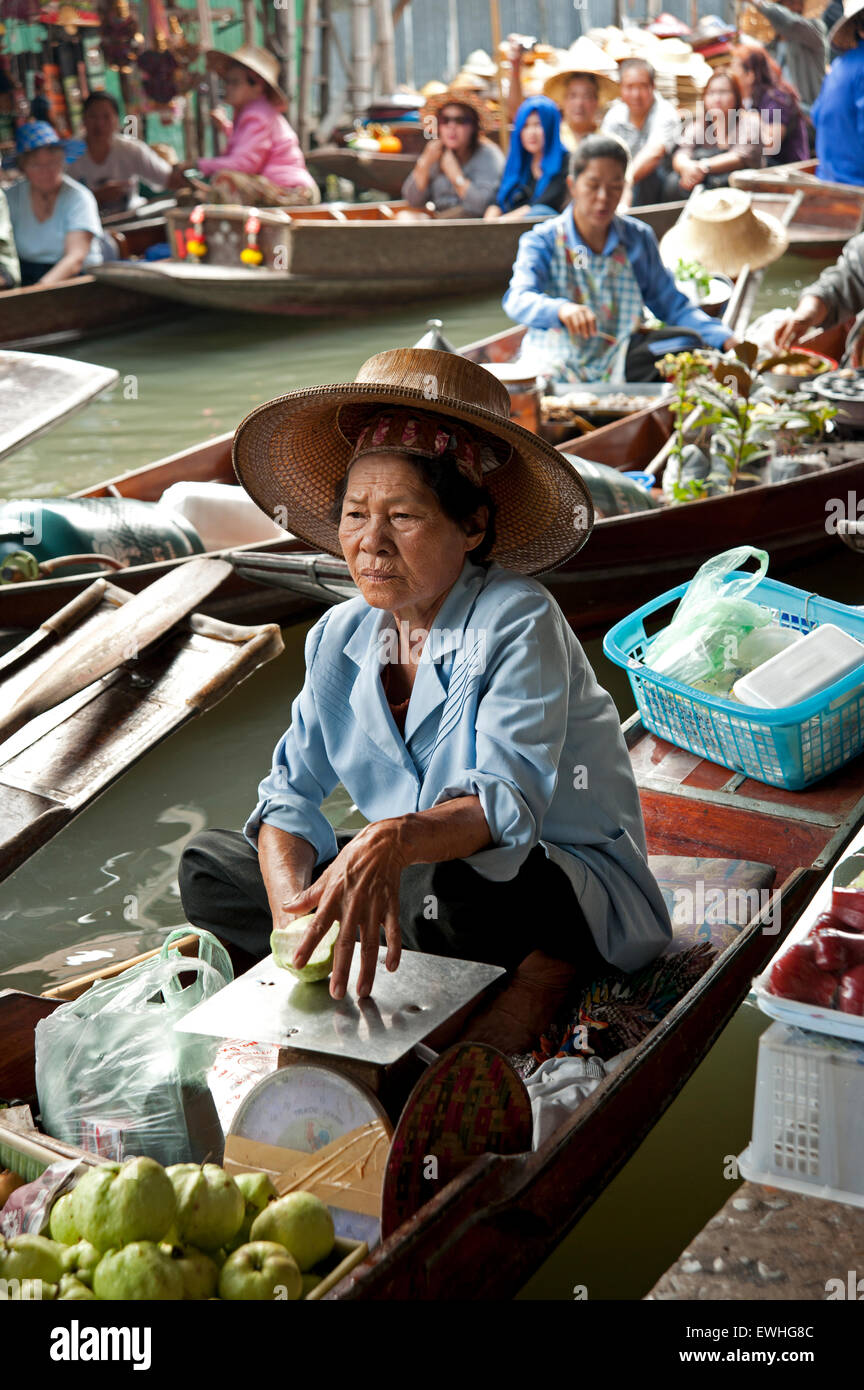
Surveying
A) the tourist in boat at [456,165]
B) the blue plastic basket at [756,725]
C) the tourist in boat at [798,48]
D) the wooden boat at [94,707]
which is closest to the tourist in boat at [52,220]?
the tourist in boat at [456,165]

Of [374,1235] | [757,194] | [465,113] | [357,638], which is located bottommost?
[374,1235]

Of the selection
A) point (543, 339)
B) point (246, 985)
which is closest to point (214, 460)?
point (543, 339)

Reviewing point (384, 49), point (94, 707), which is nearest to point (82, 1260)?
point (94, 707)

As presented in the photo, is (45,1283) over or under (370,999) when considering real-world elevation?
under

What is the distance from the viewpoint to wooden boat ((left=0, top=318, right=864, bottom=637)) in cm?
448

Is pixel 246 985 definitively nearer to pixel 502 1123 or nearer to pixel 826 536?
pixel 502 1123

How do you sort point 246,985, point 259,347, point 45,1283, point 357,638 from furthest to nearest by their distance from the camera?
point 259,347 → point 357,638 → point 246,985 → point 45,1283

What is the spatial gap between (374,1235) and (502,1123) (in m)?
0.22

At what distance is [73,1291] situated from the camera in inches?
63.2

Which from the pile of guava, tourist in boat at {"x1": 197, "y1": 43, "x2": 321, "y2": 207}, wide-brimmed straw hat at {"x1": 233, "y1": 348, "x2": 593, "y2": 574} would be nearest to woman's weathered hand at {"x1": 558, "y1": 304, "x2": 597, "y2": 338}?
wide-brimmed straw hat at {"x1": 233, "y1": 348, "x2": 593, "y2": 574}

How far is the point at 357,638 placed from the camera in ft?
7.75

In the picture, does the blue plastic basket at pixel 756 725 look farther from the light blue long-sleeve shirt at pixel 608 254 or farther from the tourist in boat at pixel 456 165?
the tourist in boat at pixel 456 165

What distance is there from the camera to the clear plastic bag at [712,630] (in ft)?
10.6

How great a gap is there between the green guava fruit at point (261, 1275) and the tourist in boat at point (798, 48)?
44.5ft
